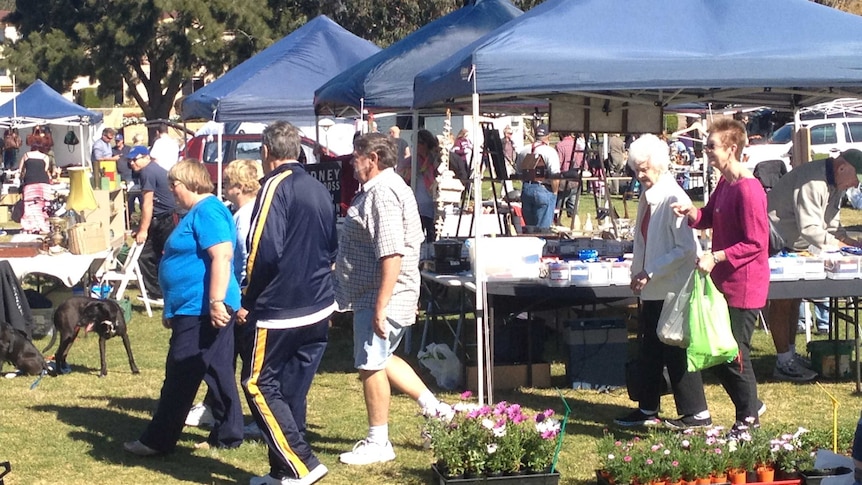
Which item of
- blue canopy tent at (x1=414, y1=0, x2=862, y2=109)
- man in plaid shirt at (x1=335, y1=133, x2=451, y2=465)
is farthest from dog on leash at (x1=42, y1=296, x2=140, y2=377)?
man in plaid shirt at (x1=335, y1=133, x2=451, y2=465)

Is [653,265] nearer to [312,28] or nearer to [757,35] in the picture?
[757,35]

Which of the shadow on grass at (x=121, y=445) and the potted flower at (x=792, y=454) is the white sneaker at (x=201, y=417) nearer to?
the shadow on grass at (x=121, y=445)

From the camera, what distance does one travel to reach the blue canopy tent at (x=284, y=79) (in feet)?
39.6

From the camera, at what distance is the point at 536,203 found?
14250 mm

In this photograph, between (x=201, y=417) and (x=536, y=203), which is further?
(x=536, y=203)

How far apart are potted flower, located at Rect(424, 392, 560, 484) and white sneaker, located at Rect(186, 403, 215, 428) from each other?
2.13 metres

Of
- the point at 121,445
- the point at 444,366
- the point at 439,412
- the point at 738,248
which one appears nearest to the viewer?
the point at 439,412

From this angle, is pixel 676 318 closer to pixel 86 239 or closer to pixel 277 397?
pixel 277 397

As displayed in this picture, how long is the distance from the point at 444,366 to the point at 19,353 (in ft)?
10.3

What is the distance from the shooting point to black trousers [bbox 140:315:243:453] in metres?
5.87

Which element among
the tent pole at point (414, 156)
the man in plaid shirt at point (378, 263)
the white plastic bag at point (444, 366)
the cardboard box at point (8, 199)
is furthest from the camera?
the cardboard box at point (8, 199)

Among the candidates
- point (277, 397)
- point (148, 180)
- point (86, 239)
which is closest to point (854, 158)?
point (277, 397)

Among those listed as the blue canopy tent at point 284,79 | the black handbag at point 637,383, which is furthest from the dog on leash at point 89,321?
the blue canopy tent at point 284,79

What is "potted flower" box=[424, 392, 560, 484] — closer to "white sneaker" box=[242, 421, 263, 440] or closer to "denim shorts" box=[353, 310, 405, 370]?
"denim shorts" box=[353, 310, 405, 370]
